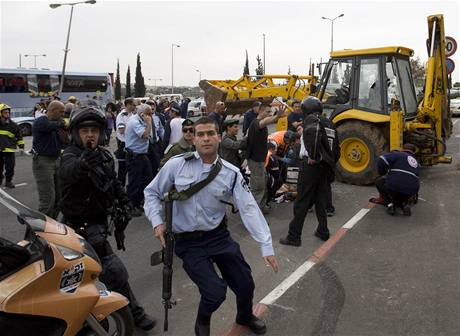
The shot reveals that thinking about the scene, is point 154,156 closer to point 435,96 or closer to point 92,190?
point 92,190

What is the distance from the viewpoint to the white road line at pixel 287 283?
13.4ft

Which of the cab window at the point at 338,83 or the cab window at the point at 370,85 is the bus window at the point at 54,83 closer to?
the cab window at the point at 338,83

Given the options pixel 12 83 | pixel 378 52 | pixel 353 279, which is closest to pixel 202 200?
pixel 353 279

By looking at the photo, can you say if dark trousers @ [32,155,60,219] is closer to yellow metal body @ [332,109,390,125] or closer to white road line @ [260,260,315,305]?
white road line @ [260,260,315,305]

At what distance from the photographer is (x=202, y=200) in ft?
10.2

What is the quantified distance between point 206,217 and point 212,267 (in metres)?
0.35

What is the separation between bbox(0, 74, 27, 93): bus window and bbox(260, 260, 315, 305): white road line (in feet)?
84.5

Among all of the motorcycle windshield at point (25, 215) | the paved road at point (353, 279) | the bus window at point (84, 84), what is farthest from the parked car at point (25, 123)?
the motorcycle windshield at point (25, 215)

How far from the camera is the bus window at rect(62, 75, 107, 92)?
30.0 m

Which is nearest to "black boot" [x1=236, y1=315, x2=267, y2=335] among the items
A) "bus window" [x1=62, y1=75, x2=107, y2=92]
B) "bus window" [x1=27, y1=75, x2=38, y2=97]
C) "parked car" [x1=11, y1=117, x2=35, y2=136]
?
"parked car" [x1=11, y1=117, x2=35, y2=136]

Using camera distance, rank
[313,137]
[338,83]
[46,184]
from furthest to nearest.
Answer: [338,83] → [46,184] → [313,137]

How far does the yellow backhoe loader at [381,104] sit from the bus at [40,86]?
18773mm

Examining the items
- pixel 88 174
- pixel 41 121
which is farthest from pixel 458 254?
pixel 41 121

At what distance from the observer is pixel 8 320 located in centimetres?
220
